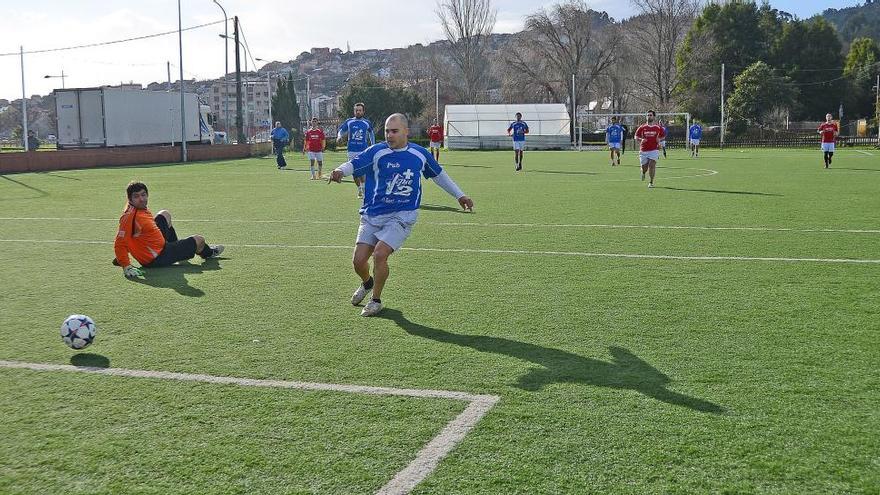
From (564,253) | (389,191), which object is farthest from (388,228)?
(564,253)

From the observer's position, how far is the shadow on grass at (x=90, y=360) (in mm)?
5566

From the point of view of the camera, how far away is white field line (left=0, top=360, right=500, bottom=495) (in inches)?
147

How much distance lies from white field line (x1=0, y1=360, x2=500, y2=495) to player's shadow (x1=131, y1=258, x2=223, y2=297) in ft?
8.43

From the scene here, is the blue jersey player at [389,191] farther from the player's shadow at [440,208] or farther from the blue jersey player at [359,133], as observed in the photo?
the blue jersey player at [359,133]

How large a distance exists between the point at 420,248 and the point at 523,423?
262 inches

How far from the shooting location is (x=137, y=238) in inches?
368

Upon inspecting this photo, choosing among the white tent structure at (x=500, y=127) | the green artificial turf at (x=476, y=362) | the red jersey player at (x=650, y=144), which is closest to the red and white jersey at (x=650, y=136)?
the red jersey player at (x=650, y=144)

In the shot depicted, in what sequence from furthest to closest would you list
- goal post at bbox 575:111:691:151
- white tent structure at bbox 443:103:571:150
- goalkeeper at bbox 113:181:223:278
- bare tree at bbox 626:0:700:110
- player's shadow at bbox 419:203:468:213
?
bare tree at bbox 626:0:700:110
white tent structure at bbox 443:103:571:150
goal post at bbox 575:111:691:151
player's shadow at bbox 419:203:468:213
goalkeeper at bbox 113:181:223:278

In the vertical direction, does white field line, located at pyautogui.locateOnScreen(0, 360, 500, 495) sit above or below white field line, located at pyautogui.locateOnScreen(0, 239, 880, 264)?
below

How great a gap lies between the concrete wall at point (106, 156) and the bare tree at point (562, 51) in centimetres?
3903

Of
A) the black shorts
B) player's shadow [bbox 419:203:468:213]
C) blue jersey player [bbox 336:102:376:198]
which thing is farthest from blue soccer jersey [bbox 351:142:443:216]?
blue jersey player [bbox 336:102:376:198]

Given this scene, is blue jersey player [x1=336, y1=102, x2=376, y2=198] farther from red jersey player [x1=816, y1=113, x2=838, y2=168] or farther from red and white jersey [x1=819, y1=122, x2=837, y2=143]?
red and white jersey [x1=819, y1=122, x2=837, y2=143]

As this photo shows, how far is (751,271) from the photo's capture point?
28.9 feet

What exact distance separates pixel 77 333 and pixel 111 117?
3823cm
